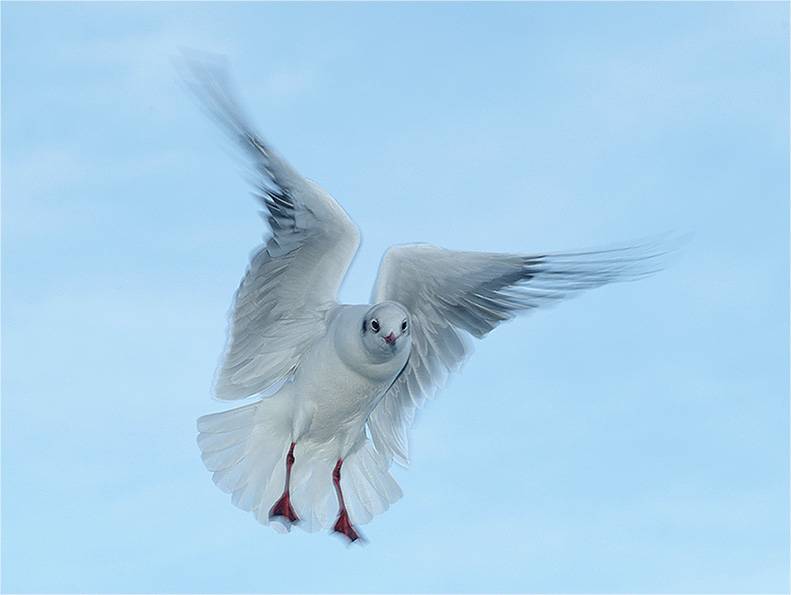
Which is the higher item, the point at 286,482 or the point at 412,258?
the point at 412,258

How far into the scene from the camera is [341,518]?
53.0 ft

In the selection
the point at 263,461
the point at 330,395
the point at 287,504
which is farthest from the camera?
the point at 263,461

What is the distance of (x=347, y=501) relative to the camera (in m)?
16.3

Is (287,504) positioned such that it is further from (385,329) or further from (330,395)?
(385,329)

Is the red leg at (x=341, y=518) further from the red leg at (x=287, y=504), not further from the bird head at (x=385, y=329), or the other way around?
the bird head at (x=385, y=329)

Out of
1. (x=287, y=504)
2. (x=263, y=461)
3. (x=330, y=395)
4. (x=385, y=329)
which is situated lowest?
(x=287, y=504)

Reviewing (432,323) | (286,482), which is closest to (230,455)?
(286,482)

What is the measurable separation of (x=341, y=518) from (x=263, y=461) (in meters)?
0.72

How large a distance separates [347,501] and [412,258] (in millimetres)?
1962

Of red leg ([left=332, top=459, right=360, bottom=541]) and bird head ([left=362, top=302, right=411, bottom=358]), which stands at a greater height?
bird head ([left=362, top=302, right=411, bottom=358])

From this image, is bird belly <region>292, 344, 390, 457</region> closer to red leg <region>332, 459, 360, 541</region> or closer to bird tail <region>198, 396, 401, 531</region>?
bird tail <region>198, 396, 401, 531</region>

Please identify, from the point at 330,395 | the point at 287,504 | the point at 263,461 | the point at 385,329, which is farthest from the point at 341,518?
the point at 385,329

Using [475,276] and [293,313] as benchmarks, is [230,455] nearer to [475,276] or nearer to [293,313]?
[293,313]

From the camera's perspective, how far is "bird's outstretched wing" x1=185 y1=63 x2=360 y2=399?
49.4 feet
